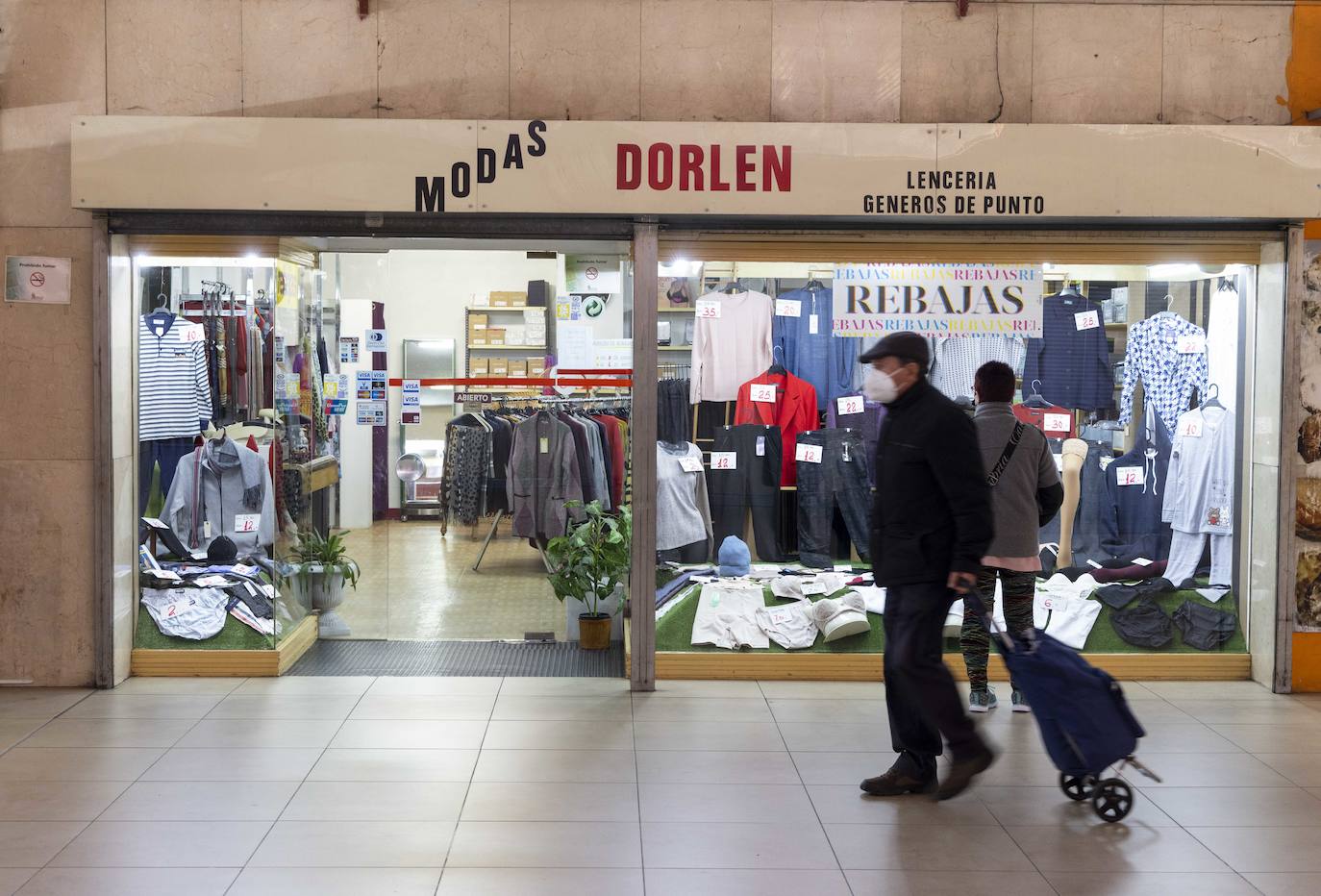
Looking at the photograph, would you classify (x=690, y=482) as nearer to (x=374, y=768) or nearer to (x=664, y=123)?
(x=664, y=123)

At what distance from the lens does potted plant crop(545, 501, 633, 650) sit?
6.52 metres

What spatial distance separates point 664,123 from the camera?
5.54 m

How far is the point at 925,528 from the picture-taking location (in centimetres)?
412

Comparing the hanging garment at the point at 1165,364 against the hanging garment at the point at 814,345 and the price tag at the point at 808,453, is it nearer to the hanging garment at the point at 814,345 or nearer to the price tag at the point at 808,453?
the hanging garment at the point at 814,345

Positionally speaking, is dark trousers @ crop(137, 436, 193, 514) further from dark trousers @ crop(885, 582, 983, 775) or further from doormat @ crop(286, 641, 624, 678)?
dark trousers @ crop(885, 582, 983, 775)

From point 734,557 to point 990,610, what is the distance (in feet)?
5.10

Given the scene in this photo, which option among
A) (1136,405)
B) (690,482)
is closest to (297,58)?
(690,482)

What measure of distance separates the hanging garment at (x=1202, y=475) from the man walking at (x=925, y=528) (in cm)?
267

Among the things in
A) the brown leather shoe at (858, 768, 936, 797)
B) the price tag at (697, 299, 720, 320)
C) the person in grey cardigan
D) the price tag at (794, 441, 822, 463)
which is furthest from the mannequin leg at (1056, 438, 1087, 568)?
the brown leather shoe at (858, 768, 936, 797)

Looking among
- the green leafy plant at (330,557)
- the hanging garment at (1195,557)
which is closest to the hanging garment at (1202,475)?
the hanging garment at (1195,557)

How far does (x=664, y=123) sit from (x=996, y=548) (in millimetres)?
2375

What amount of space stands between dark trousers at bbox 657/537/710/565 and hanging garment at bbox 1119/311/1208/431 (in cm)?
225

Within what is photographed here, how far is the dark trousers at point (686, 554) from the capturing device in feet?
20.1

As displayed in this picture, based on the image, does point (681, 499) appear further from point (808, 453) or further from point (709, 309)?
point (709, 309)
